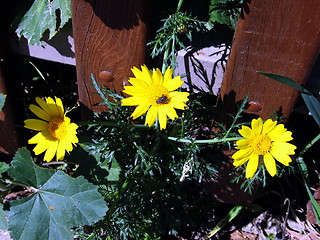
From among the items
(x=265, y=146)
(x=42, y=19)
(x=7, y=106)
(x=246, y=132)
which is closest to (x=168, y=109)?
(x=246, y=132)

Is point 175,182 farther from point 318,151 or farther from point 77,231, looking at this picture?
point 318,151

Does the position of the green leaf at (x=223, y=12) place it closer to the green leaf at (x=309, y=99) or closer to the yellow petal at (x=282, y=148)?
the green leaf at (x=309, y=99)

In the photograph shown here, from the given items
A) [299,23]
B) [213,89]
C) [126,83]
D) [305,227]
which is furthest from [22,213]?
[305,227]

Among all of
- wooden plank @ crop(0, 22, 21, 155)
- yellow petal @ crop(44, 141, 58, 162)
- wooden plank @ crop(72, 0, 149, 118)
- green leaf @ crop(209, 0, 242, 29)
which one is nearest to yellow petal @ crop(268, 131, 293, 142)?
green leaf @ crop(209, 0, 242, 29)

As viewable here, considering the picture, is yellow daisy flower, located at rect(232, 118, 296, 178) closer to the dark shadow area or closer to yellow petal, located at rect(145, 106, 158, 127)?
yellow petal, located at rect(145, 106, 158, 127)

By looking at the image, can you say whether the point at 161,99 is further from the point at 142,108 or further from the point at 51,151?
the point at 51,151

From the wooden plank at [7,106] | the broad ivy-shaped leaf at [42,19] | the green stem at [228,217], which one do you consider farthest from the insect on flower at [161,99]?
the green stem at [228,217]
